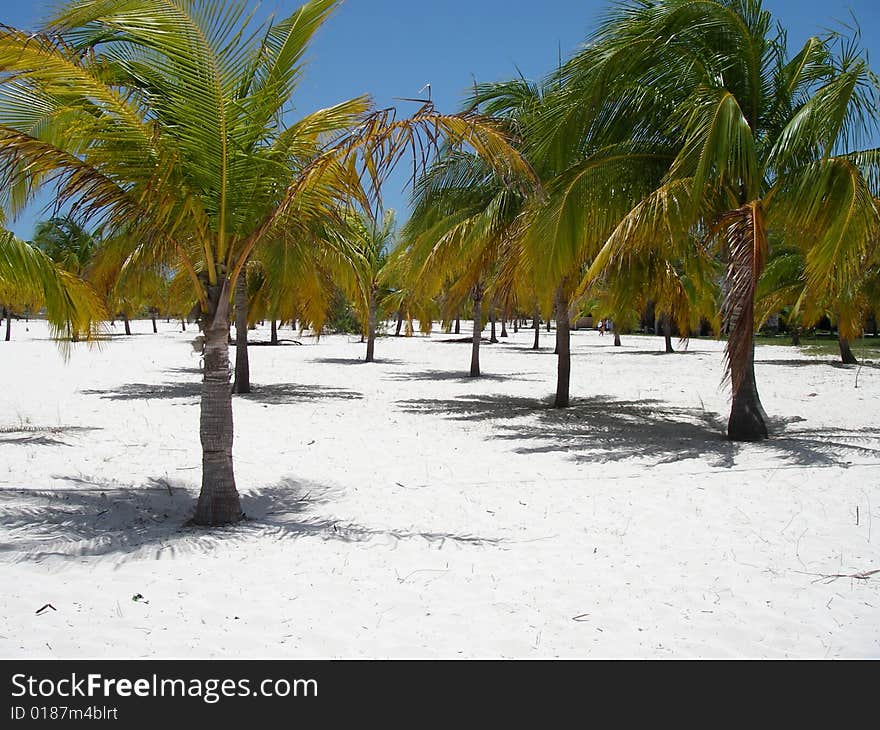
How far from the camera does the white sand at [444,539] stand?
3348mm

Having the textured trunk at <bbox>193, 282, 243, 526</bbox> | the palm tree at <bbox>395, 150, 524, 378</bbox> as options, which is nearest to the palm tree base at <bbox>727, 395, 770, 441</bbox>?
the palm tree at <bbox>395, 150, 524, 378</bbox>

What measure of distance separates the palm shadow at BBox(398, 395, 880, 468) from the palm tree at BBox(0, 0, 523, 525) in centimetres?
439

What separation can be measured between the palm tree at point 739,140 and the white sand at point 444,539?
198 centimetres

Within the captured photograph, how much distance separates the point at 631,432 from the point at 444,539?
5910 millimetres

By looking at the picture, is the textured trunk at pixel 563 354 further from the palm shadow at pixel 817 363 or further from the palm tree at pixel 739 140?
the palm shadow at pixel 817 363

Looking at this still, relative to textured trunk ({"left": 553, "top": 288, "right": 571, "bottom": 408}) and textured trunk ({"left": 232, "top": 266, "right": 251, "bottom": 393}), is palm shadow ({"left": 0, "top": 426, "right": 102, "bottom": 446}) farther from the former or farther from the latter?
textured trunk ({"left": 553, "top": 288, "right": 571, "bottom": 408})

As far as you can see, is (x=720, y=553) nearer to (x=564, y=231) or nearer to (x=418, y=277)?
(x=564, y=231)

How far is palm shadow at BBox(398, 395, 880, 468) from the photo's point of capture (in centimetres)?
801

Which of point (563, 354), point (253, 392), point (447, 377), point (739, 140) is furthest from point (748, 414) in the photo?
point (447, 377)

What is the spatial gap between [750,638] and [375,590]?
195cm

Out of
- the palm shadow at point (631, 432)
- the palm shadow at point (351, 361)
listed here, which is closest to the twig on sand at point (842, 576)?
the palm shadow at point (631, 432)

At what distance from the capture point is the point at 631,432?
33.5 ft

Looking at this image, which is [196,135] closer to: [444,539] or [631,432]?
[444,539]

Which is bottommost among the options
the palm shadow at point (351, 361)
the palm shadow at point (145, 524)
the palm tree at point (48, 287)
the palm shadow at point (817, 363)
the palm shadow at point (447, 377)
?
the palm shadow at point (145, 524)
